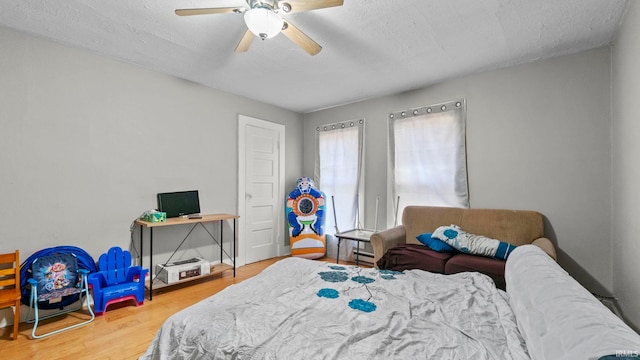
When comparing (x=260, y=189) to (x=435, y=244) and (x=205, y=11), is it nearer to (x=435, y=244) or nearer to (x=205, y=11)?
(x=435, y=244)

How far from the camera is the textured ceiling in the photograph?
208 centimetres

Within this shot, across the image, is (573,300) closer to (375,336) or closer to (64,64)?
(375,336)

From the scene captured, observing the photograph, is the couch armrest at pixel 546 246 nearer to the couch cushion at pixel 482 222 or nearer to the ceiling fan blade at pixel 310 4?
the couch cushion at pixel 482 222

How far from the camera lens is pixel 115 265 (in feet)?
8.96

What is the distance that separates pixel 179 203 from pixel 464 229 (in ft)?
10.9

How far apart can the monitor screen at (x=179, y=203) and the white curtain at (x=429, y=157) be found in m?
2.62

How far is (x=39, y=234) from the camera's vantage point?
8.21 ft

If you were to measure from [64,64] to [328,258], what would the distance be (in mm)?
3927

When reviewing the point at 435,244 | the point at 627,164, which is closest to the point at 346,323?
the point at 435,244

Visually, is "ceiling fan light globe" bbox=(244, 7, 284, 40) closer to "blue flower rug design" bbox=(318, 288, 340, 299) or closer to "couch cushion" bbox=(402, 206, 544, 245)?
"blue flower rug design" bbox=(318, 288, 340, 299)

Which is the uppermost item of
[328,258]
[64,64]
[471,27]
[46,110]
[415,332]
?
[471,27]

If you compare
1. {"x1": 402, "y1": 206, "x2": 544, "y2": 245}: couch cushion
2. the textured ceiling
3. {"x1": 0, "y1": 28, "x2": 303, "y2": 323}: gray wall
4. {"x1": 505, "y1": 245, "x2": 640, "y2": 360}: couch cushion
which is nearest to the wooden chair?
{"x1": 0, "y1": 28, "x2": 303, "y2": 323}: gray wall

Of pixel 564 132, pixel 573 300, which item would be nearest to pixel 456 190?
pixel 564 132

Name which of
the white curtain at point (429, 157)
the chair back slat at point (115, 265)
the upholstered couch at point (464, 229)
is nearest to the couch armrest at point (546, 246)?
the upholstered couch at point (464, 229)
